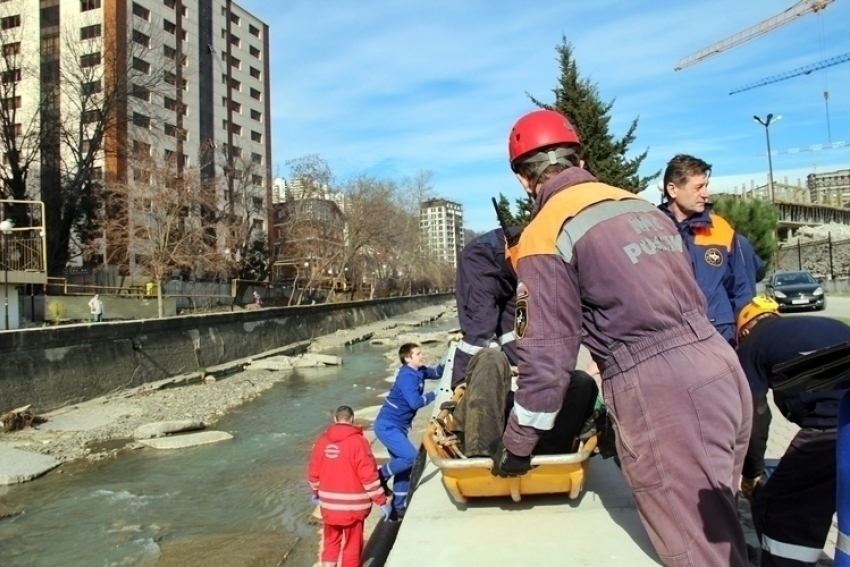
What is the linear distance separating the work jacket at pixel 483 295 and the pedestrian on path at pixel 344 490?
1.10 metres

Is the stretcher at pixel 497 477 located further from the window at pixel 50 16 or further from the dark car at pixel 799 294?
the window at pixel 50 16

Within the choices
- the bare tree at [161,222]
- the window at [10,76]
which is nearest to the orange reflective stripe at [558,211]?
the bare tree at [161,222]

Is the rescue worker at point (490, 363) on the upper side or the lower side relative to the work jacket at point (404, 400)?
upper

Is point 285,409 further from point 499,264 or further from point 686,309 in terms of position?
point 686,309

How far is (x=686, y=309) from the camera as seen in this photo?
236cm

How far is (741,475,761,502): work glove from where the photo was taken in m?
3.74

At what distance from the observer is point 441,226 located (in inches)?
3826

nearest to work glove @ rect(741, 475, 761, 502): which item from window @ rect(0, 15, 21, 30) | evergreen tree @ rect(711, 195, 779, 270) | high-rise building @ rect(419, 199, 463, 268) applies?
evergreen tree @ rect(711, 195, 779, 270)

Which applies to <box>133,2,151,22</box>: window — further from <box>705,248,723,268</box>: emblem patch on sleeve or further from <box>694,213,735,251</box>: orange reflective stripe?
<box>705,248,723,268</box>: emblem patch on sleeve

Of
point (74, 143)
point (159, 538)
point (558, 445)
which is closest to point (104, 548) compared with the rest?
point (159, 538)

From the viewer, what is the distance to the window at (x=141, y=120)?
144ft

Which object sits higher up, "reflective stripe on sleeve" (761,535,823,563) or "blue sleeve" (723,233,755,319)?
"blue sleeve" (723,233,755,319)

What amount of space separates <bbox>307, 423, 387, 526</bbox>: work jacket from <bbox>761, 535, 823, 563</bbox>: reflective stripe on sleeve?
3.26 metres

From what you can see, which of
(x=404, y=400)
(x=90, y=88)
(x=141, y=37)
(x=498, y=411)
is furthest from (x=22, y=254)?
(x=141, y=37)
